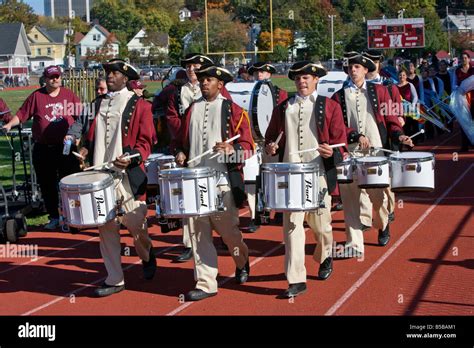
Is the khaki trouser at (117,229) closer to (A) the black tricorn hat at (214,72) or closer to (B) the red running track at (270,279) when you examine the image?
(B) the red running track at (270,279)

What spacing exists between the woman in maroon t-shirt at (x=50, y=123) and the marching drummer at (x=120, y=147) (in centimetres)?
296

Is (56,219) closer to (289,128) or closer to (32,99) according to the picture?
(32,99)

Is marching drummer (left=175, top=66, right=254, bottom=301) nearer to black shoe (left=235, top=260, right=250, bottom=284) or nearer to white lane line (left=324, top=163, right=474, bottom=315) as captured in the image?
black shoe (left=235, top=260, right=250, bottom=284)

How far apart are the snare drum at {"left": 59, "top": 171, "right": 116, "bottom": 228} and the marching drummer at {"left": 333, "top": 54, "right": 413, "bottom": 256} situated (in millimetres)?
2668

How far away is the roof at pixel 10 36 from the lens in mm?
96688

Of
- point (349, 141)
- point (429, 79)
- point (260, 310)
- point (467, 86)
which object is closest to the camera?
point (260, 310)

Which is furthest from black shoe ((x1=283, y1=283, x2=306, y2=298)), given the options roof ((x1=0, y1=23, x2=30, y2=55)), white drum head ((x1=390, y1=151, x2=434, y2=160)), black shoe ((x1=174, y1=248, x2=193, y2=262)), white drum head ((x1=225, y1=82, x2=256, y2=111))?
roof ((x1=0, y1=23, x2=30, y2=55))

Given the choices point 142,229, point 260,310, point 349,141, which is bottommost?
point 260,310

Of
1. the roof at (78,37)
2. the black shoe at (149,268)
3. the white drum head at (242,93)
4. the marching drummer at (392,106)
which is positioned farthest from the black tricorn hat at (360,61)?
the roof at (78,37)

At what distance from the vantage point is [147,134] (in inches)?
345

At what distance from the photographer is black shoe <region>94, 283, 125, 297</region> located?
8.65 m

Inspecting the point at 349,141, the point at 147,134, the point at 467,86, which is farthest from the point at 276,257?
the point at 467,86

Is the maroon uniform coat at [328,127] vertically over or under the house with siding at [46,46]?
under

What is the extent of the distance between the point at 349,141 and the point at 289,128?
4.23 ft
